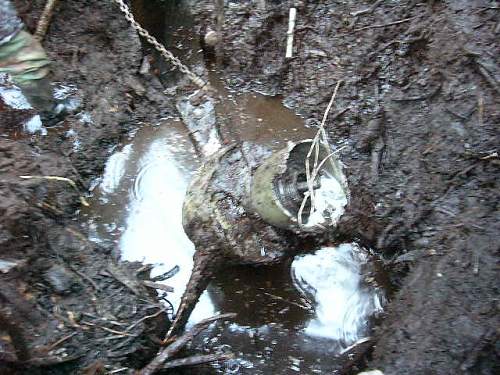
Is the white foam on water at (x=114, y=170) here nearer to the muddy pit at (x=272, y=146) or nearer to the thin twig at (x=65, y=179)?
the muddy pit at (x=272, y=146)

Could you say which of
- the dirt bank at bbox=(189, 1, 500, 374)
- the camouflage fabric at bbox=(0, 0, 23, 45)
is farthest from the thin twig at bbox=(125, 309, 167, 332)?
Result: the camouflage fabric at bbox=(0, 0, 23, 45)

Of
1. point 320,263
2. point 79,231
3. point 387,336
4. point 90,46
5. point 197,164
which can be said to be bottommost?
point 387,336

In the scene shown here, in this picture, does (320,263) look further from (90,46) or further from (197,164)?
(90,46)

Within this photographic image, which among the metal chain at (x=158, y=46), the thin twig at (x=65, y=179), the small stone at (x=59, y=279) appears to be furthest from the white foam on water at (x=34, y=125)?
the small stone at (x=59, y=279)

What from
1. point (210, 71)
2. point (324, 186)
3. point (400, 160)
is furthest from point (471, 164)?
point (210, 71)

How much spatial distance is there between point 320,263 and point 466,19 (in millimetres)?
1620

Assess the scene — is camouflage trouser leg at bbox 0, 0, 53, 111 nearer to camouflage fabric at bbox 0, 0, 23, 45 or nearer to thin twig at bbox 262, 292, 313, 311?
camouflage fabric at bbox 0, 0, 23, 45

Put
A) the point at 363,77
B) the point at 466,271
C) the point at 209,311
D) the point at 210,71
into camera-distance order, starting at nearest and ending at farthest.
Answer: the point at 466,271, the point at 209,311, the point at 363,77, the point at 210,71

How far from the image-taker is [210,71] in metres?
4.03

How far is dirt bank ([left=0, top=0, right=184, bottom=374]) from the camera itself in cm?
250

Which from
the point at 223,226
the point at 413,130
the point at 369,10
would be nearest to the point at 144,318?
the point at 223,226

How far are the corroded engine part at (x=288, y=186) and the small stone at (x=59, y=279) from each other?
1.04 metres

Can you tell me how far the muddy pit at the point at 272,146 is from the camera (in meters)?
2.54

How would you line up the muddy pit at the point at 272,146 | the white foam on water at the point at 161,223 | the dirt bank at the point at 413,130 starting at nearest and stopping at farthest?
the dirt bank at the point at 413,130 → the muddy pit at the point at 272,146 → the white foam on water at the point at 161,223
